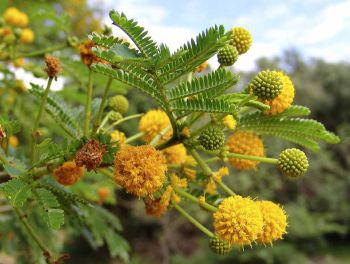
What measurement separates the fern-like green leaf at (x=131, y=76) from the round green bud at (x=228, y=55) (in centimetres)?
43

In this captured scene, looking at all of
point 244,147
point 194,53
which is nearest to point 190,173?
point 244,147

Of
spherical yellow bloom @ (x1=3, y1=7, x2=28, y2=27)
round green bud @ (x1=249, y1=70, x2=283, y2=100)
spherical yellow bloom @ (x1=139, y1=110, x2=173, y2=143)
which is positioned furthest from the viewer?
spherical yellow bloom @ (x1=3, y1=7, x2=28, y2=27)

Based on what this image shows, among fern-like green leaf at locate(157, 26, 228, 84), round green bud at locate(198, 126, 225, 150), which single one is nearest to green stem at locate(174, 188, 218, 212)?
round green bud at locate(198, 126, 225, 150)

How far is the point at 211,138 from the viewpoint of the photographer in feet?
6.11

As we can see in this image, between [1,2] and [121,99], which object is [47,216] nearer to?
[121,99]

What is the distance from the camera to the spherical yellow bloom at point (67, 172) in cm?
200

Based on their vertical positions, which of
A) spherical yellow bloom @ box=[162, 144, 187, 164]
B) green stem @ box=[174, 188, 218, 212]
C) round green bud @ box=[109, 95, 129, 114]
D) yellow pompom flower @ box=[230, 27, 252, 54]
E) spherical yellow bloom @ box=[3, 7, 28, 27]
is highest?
spherical yellow bloom @ box=[3, 7, 28, 27]

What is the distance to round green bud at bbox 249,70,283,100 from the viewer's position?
1.82 meters

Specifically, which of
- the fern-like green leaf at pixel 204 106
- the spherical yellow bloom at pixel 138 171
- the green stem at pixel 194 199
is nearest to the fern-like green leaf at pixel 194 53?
the fern-like green leaf at pixel 204 106

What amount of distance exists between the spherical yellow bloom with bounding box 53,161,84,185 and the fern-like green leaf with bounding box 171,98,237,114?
0.58 m

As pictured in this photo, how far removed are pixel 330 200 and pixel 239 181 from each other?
4.90 m

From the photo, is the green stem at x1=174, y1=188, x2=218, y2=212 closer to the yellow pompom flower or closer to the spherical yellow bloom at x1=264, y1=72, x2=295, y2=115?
the spherical yellow bloom at x1=264, y1=72, x2=295, y2=115

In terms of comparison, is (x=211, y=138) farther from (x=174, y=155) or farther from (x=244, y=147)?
(x=174, y=155)

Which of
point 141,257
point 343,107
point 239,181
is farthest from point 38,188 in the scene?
point 343,107
